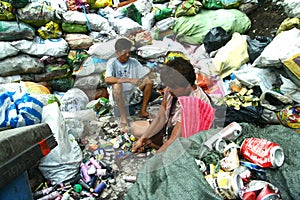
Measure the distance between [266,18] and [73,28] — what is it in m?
1.95

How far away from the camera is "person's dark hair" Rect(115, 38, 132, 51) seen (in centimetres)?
117

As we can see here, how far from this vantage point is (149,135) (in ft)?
3.93

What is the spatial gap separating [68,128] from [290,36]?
5.58 ft

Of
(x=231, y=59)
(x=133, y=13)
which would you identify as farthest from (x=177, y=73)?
(x=133, y=13)

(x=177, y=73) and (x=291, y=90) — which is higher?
(x=177, y=73)

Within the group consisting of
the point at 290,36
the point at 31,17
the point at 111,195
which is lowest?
the point at 111,195

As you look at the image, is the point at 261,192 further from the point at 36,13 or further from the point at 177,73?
the point at 36,13

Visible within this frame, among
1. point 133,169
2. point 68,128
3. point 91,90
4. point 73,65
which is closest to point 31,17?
point 73,65

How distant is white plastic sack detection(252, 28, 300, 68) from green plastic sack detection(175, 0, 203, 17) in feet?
3.28

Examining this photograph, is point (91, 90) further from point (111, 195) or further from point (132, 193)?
point (111, 195)

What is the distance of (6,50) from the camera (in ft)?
8.41

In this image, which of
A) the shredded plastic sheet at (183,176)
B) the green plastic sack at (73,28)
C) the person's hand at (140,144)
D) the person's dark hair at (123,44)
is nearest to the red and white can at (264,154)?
the shredded plastic sheet at (183,176)

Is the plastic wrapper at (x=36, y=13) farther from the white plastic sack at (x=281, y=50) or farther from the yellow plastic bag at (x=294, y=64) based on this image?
the yellow plastic bag at (x=294, y=64)

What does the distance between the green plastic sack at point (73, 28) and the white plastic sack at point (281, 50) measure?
1.75 metres
